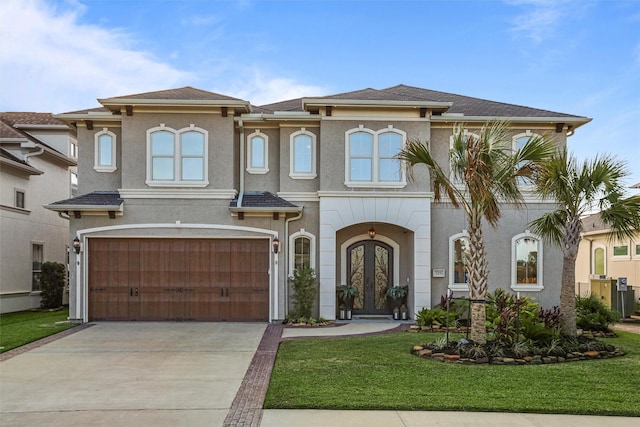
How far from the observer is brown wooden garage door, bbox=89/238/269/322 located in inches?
641

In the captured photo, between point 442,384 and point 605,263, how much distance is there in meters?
19.2

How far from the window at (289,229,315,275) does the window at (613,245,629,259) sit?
13765 millimetres

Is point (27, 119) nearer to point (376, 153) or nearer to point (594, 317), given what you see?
point (376, 153)

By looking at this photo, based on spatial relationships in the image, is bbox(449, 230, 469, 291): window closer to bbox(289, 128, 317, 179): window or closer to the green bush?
the green bush

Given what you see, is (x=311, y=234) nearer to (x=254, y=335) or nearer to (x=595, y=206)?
(x=254, y=335)

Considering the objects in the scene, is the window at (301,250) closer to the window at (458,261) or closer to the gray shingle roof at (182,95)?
the window at (458,261)

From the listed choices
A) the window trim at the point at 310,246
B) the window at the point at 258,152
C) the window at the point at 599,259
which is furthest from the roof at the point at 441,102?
the window at the point at 599,259

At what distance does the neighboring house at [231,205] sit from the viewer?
16.1m

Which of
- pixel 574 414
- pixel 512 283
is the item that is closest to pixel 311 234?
pixel 512 283

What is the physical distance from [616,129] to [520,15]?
6916 millimetres

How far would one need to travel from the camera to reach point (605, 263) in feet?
79.8

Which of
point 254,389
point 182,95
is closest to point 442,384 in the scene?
point 254,389

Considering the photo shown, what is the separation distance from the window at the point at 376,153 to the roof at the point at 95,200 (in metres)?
6.76

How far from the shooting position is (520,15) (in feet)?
46.6
